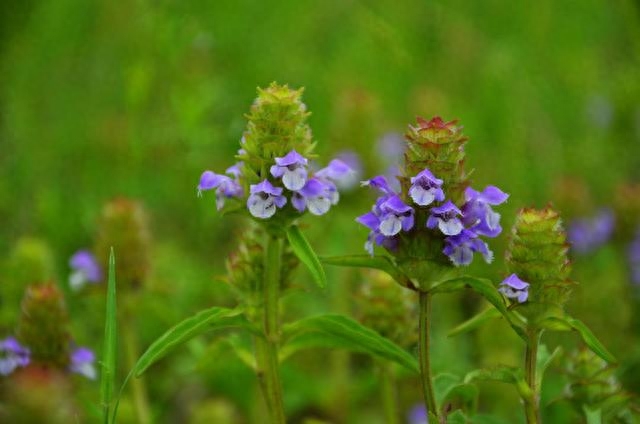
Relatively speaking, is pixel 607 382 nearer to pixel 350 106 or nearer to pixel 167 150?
pixel 350 106

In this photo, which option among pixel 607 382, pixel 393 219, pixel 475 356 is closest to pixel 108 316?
pixel 393 219

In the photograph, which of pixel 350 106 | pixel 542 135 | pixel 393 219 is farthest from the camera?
pixel 542 135

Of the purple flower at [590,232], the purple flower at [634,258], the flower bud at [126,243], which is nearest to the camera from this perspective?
the flower bud at [126,243]

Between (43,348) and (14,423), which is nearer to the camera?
(14,423)

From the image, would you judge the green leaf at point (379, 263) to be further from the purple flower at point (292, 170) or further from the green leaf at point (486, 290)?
the purple flower at point (292, 170)

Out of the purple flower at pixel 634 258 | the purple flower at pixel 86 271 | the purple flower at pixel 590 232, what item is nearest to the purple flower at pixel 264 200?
the purple flower at pixel 86 271

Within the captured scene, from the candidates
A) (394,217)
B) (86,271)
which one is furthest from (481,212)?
(86,271)

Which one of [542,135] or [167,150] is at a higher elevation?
[542,135]

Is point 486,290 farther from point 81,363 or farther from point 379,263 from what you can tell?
point 81,363
